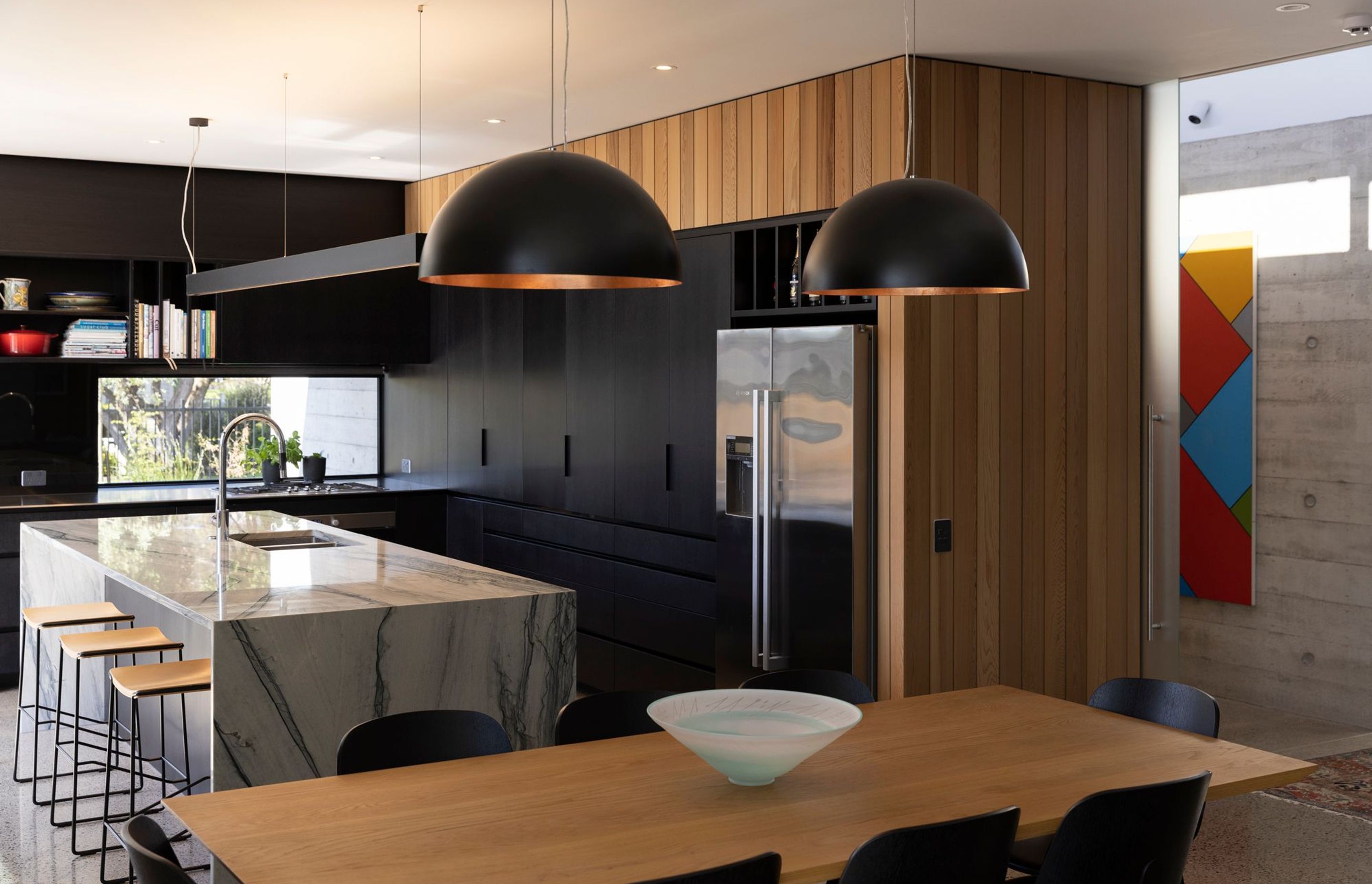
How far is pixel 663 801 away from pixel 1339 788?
3671 mm

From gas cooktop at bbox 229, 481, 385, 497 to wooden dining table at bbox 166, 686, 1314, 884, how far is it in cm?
502

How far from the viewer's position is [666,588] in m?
5.96

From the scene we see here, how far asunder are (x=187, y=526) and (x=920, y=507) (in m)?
3.19

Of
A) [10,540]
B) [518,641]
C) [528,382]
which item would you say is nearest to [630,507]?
[528,382]

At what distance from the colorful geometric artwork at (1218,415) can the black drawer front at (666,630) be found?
2.94m

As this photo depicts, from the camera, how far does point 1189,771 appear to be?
2.71 metres

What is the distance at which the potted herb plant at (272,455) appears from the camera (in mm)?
7902

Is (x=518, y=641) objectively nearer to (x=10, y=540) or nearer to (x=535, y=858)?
(x=535, y=858)

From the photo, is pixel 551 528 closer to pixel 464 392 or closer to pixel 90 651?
pixel 464 392

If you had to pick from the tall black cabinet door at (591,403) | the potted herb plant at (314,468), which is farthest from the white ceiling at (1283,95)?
the potted herb plant at (314,468)

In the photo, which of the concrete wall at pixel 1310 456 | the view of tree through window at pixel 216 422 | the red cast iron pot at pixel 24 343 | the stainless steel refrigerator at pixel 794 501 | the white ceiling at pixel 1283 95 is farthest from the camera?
the view of tree through window at pixel 216 422

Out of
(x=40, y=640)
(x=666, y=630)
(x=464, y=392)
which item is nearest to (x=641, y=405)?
(x=666, y=630)

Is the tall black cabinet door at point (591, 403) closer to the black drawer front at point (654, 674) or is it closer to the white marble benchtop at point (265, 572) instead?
the black drawer front at point (654, 674)

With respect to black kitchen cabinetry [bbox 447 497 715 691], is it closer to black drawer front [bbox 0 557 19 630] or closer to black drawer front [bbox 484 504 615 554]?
black drawer front [bbox 484 504 615 554]
